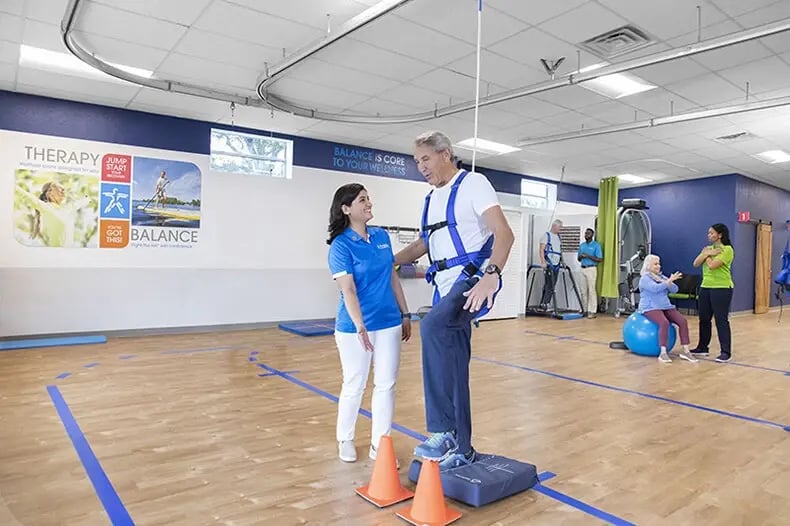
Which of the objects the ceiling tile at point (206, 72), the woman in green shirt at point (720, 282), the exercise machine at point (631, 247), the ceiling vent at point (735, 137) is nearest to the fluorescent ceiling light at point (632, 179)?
the exercise machine at point (631, 247)

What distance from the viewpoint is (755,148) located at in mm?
8914

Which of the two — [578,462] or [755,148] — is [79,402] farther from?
[755,148]

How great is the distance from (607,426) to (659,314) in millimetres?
3243

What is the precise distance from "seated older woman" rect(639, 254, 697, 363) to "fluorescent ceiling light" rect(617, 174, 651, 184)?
20.0ft

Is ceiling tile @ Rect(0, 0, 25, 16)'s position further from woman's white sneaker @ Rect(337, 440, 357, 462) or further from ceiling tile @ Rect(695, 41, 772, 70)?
ceiling tile @ Rect(695, 41, 772, 70)

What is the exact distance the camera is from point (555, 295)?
1132 cm

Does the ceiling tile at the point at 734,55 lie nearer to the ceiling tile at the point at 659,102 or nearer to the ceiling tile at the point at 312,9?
the ceiling tile at the point at 659,102

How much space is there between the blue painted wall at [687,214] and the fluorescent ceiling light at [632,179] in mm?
601

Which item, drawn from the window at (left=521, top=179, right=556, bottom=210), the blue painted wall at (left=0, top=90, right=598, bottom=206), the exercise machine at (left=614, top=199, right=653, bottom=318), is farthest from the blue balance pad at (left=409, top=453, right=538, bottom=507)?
the window at (left=521, top=179, right=556, bottom=210)

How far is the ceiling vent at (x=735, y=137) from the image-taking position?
316 inches

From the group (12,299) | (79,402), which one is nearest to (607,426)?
(79,402)

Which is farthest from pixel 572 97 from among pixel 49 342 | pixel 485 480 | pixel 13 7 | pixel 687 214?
pixel 687 214

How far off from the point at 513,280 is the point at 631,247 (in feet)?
11.0

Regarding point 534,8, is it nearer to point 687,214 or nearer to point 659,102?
point 659,102
